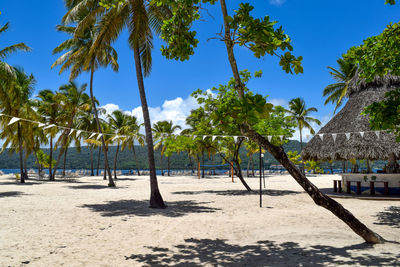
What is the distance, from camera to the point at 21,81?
20.8 metres

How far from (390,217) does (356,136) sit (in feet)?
19.6

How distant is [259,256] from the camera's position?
474 centimetres

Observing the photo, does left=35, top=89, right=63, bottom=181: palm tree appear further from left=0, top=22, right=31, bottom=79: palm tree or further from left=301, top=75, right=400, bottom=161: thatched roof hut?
left=301, top=75, right=400, bottom=161: thatched roof hut

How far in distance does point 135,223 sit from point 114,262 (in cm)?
314

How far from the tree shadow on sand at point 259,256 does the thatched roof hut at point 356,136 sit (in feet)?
30.1

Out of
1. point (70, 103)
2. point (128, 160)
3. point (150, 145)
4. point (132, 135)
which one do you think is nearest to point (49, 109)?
point (70, 103)

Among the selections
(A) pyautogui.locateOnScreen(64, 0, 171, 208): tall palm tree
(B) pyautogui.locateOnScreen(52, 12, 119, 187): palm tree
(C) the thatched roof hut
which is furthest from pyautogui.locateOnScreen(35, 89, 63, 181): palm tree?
(C) the thatched roof hut

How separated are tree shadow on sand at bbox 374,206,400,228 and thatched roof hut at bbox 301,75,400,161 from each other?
142 inches

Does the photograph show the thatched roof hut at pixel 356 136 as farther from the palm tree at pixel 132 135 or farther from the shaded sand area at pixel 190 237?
the palm tree at pixel 132 135

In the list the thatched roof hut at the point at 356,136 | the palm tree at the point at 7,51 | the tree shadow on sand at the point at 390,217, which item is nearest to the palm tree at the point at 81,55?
the palm tree at the point at 7,51

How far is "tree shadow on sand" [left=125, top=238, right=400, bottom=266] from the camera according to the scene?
169 inches

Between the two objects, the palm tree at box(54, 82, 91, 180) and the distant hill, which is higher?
the palm tree at box(54, 82, 91, 180)

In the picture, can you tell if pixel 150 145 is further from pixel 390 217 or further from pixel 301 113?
pixel 301 113

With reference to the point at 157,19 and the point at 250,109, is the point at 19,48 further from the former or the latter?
the point at 250,109
